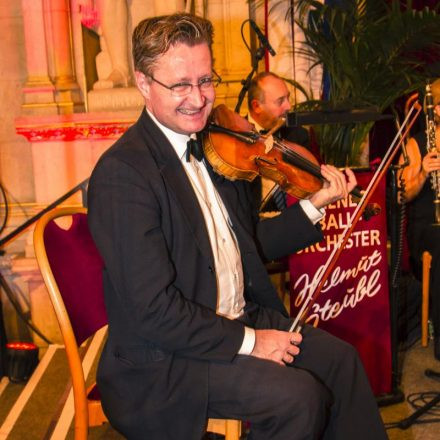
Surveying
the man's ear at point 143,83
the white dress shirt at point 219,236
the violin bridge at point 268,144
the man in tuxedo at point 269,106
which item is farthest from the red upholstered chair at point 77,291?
the man in tuxedo at point 269,106

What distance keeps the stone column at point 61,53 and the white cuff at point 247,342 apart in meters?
2.25

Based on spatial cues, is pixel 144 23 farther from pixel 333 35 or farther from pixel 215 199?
pixel 333 35

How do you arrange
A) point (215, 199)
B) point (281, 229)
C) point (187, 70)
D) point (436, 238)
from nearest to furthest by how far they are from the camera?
point (187, 70)
point (215, 199)
point (281, 229)
point (436, 238)

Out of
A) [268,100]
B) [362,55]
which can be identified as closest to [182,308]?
[268,100]

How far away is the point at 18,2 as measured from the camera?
3.71 m

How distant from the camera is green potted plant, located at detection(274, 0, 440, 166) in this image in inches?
139

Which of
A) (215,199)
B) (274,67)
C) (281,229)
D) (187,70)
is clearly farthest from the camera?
(274,67)

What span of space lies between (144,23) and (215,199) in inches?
19.6

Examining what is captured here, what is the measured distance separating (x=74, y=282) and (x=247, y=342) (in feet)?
1.71

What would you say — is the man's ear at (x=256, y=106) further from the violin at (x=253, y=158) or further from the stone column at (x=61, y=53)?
the violin at (x=253, y=158)

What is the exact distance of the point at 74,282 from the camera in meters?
1.96

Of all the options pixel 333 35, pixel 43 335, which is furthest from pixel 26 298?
pixel 333 35

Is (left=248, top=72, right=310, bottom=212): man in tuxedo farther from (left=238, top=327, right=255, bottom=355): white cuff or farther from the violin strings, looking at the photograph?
(left=238, top=327, right=255, bottom=355): white cuff

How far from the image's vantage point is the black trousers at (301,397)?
1.71m
